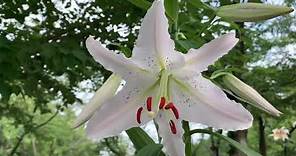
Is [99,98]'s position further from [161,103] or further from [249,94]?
[249,94]

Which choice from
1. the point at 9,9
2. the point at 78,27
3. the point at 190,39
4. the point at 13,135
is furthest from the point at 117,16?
the point at 13,135

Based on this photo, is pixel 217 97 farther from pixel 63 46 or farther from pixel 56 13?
pixel 56 13

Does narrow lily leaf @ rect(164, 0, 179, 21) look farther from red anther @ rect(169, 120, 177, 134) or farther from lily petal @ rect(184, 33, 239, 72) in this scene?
red anther @ rect(169, 120, 177, 134)

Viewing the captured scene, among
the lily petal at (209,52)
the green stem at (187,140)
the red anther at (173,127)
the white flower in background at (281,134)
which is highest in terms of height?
the lily petal at (209,52)

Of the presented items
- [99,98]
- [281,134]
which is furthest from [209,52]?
[281,134]

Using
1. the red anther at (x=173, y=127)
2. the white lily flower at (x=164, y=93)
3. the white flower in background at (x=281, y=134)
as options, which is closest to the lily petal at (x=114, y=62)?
Answer: the white lily flower at (x=164, y=93)

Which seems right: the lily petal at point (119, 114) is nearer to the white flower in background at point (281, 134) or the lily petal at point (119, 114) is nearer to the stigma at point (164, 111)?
the stigma at point (164, 111)
